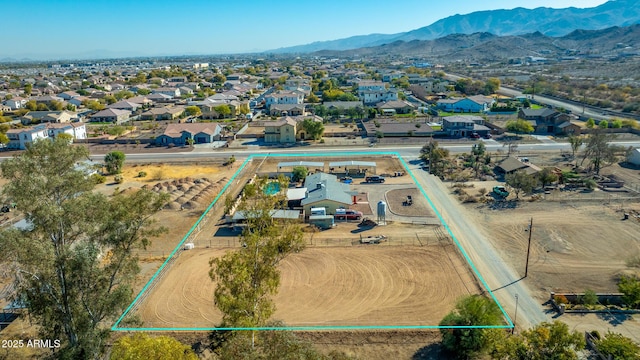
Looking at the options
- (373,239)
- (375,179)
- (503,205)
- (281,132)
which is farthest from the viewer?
(281,132)

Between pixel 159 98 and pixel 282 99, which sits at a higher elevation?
pixel 159 98

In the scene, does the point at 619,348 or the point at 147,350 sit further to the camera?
the point at 619,348

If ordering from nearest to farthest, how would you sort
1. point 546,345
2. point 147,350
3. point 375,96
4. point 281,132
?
point 147,350 < point 546,345 < point 281,132 < point 375,96

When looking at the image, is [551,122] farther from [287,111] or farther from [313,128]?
[287,111]

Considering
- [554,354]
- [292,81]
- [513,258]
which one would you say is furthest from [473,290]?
[292,81]

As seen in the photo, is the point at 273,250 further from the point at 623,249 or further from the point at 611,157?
the point at 611,157

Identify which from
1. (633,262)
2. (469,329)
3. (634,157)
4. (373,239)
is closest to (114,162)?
(373,239)

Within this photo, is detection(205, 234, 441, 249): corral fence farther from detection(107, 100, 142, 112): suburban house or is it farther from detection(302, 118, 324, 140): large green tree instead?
detection(107, 100, 142, 112): suburban house
